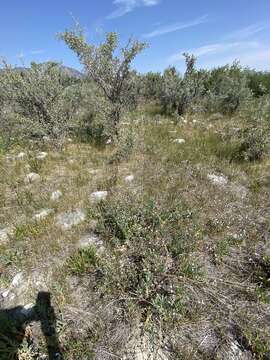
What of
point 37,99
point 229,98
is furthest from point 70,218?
point 229,98

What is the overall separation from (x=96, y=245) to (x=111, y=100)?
4796 mm

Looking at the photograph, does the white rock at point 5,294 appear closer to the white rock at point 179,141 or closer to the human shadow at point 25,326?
the human shadow at point 25,326

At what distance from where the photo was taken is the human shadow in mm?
2227

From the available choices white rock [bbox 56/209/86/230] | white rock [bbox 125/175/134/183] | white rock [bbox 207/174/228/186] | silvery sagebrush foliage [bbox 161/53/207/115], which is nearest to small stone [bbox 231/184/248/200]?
white rock [bbox 207/174/228/186]

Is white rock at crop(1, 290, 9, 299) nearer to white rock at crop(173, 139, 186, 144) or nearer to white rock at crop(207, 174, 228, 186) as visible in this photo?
white rock at crop(207, 174, 228, 186)

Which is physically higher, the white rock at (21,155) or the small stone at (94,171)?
the white rock at (21,155)

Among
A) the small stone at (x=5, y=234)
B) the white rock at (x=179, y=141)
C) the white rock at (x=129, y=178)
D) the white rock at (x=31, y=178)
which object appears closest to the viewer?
the small stone at (x=5, y=234)

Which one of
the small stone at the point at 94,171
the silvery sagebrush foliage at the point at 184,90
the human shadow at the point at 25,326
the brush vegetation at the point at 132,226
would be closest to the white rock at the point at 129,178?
the brush vegetation at the point at 132,226

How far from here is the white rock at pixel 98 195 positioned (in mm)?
4234

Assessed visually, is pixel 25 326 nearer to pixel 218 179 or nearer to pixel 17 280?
pixel 17 280

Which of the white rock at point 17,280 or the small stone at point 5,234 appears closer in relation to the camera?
the white rock at point 17,280

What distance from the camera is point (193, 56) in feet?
30.8

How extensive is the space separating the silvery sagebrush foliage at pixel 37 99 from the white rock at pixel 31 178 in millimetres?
1644

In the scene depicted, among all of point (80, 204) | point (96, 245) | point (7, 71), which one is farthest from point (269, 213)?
point (7, 71)
